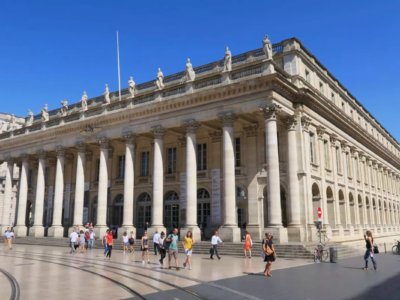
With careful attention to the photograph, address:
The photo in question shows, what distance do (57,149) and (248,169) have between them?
58.0 feet

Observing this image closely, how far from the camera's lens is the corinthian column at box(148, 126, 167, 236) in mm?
26375

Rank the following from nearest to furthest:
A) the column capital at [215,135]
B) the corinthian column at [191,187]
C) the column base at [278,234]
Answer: the column base at [278,234] → the corinthian column at [191,187] → the column capital at [215,135]

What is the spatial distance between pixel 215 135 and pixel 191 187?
577 cm

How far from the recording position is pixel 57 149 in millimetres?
33906

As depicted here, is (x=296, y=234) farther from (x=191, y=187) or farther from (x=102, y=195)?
(x=102, y=195)

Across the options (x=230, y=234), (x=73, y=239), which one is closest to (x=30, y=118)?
(x=73, y=239)

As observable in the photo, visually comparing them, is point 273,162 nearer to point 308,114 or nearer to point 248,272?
point 308,114

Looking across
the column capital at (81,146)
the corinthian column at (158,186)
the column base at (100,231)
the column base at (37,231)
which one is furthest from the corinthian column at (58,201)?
the corinthian column at (158,186)

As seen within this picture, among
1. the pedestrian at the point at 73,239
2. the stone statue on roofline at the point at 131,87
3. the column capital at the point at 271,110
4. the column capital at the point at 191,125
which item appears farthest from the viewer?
the stone statue on roofline at the point at 131,87

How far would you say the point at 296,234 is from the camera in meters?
22.8

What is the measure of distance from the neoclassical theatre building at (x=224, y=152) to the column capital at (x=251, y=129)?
8 centimetres

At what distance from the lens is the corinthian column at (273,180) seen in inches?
856

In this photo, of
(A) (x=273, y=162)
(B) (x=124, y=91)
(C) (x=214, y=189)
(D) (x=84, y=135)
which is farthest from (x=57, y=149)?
(A) (x=273, y=162)

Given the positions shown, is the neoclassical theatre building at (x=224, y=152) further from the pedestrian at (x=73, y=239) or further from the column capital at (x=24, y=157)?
the pedestrian at (x=73, y=239)
